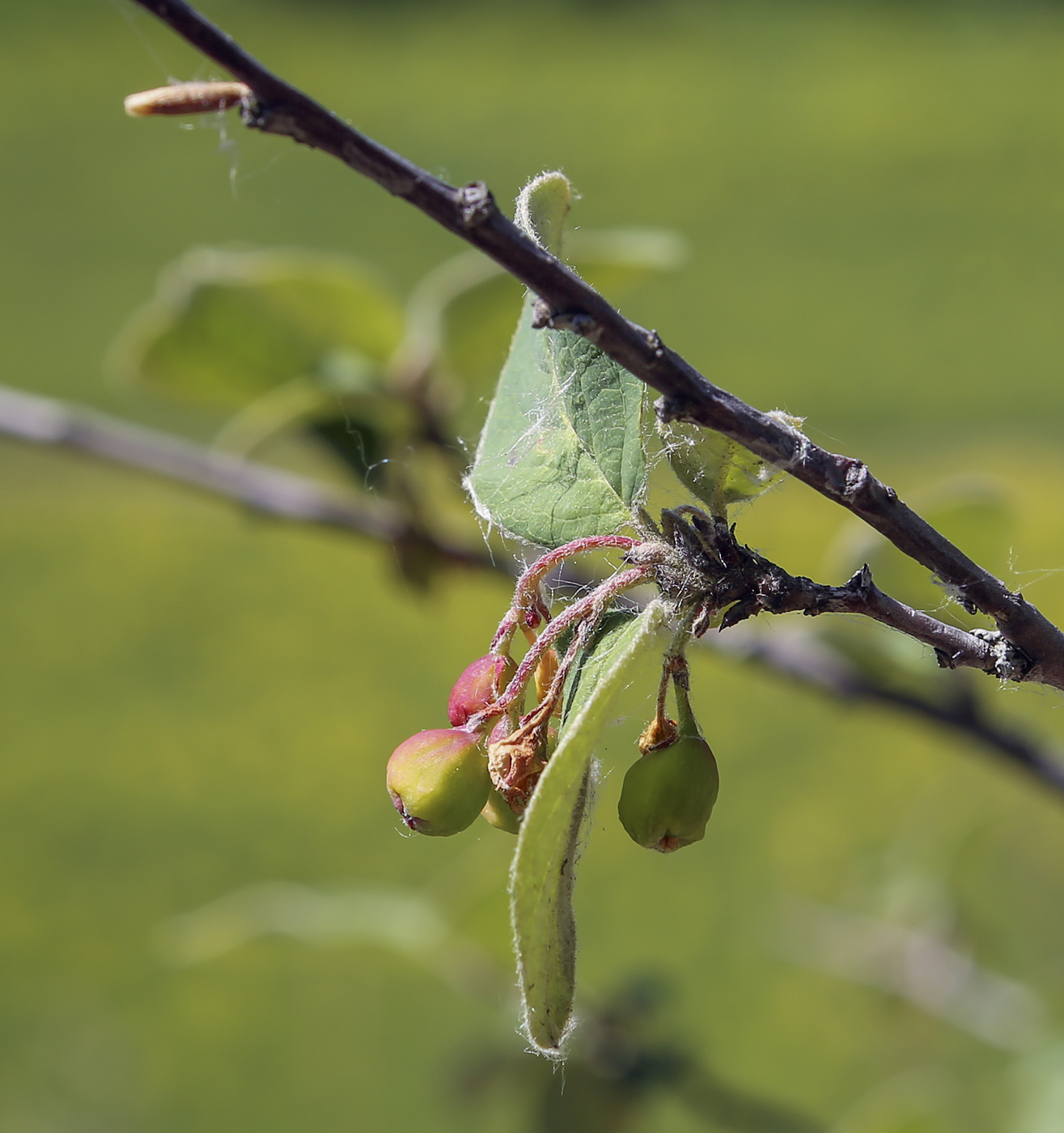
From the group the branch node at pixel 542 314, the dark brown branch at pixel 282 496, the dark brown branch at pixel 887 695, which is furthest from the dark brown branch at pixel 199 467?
the branch node at pixel 542 314

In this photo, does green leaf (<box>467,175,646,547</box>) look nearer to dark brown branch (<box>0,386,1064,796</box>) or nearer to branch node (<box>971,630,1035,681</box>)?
branch node (<box>971,630,1035,681</box>)

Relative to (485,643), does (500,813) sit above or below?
above

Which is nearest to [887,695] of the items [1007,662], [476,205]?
[1007,662]

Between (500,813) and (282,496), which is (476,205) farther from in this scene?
(282,496)

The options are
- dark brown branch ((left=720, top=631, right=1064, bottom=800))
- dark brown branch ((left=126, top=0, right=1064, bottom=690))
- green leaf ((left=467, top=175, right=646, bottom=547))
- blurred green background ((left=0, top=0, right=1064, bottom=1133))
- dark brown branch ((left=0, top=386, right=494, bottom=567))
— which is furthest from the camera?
blurred green background ((left=0, top=0, right=1064, bottom=1133))

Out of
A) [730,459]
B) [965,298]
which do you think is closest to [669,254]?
[730,459]

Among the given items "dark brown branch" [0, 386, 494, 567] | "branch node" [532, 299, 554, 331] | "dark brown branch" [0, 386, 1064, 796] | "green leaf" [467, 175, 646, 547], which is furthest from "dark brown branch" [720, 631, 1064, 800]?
"branch node" [532, 299, 554, 331]
